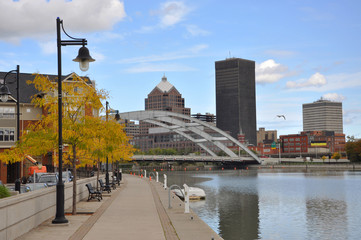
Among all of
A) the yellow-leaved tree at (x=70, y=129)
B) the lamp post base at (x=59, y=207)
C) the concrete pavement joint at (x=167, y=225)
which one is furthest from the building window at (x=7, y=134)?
the lamp post base at (x=59, y=207)

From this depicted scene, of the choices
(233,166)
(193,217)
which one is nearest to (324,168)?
(233,166)

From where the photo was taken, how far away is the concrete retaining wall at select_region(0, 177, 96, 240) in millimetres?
13852

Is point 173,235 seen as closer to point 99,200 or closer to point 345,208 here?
point 99,200

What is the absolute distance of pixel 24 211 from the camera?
52.7 feet

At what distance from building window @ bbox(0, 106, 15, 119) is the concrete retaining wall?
4451 cm

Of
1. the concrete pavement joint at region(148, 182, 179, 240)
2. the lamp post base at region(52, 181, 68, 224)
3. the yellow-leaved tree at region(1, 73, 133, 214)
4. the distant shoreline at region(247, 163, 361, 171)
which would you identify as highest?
the yellow-leaved tree at region(1, 73, 133, 214)

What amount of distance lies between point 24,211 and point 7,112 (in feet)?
163

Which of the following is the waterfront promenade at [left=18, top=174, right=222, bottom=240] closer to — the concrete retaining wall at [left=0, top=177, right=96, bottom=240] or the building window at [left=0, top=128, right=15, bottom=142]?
the concrete retaining wall at [left=0, top=177, right=96, bottom=240]

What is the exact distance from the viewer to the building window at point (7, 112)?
204 feet

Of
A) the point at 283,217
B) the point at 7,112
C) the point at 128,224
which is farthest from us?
the point at 7,112

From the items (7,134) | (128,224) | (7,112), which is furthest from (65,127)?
(7,134)

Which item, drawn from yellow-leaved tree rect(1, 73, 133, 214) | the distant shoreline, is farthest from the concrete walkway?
Result: the distant shoreline

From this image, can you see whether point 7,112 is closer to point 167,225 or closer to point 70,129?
point 70,129

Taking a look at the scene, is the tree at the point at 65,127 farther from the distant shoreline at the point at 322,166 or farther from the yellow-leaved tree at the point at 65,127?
the distant shoreline at the point at 322,166
